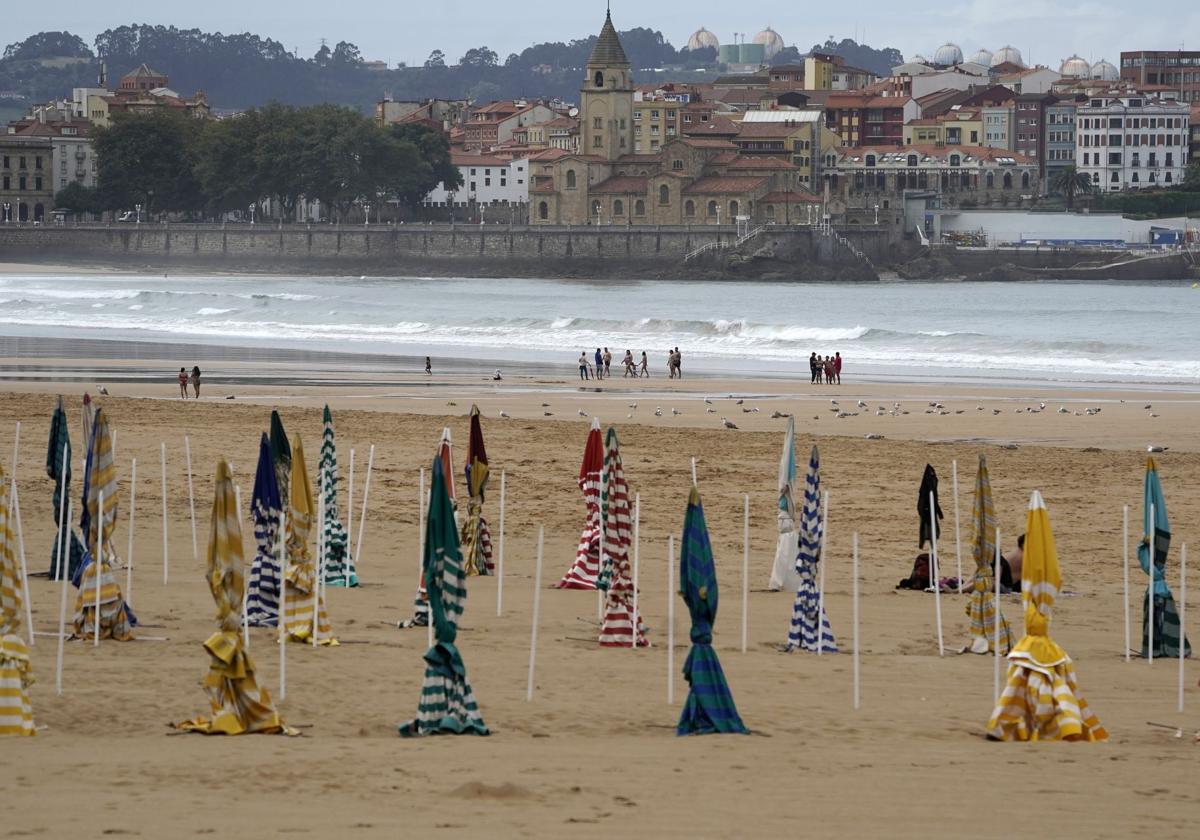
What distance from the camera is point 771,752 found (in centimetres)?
763

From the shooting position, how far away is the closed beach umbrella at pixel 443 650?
25.8 feet

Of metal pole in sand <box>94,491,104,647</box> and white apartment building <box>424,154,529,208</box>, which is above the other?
white apartment building <box>424,154,529,208</box>

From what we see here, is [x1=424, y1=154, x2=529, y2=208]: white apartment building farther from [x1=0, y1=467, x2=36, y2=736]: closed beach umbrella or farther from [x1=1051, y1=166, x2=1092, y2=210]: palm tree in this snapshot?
[x1=0, y1=467, x2=36, y2=736]: closed beach umbrella

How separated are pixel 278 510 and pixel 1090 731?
4222 millimetres

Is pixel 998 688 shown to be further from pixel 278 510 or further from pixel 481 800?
pixel 278 510

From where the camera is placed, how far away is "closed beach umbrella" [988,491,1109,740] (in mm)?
7977

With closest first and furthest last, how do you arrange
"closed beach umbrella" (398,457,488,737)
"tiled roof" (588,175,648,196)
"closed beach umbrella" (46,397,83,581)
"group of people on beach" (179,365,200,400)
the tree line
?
"closed beach umbrella" (398,457,488,737)
"closed beach umbrella" (46,397,83,581)
"group of people on beach" (179,365,200,400)
"tiled roof" (588,175,648,196)
the tree line

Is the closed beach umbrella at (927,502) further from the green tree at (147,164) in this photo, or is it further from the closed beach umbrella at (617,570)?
the green tree at (147,164)

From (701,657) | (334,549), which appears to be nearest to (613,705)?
(701,657)

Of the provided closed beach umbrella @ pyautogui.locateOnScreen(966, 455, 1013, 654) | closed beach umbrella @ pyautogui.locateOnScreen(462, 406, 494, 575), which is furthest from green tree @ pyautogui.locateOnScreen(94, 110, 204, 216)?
closed beach umbrella @ pyautogui.locateOnScreen(966, 455, 1013, 654)

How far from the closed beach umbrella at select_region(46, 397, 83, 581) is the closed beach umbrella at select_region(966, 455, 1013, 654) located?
4778 mm

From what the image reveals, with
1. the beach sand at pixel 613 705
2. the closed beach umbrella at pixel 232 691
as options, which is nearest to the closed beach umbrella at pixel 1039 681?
the beach sand at pixel 613 705

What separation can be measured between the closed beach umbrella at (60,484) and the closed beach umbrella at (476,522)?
7.67 feet

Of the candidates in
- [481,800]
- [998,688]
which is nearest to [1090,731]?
[998,688]
